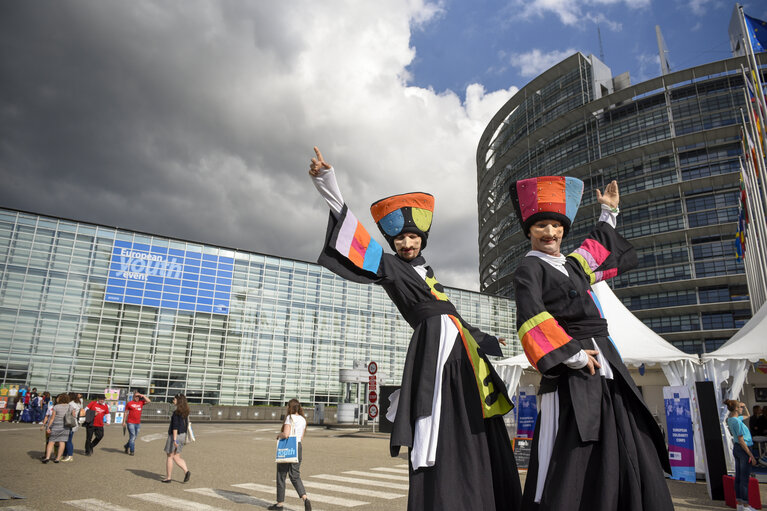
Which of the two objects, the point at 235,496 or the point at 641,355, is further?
the point at 641,355

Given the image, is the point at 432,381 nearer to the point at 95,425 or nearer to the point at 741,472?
the point at 741,472

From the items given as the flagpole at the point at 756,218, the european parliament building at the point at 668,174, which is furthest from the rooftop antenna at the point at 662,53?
the flagpole at the point at 756,218

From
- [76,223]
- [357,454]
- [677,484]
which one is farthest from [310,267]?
[677,484]

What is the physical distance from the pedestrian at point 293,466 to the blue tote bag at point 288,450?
59 millimetres

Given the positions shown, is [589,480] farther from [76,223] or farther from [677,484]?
[76,223]

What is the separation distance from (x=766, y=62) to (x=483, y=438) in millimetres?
62131

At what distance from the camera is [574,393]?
246 cm

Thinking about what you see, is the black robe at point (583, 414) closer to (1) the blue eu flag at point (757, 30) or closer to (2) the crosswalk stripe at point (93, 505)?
(2) the crosswalk stripe at point (93, 505)

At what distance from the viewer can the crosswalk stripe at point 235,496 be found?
734cm

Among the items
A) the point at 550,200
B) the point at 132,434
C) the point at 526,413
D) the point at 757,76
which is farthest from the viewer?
the point at 757,76

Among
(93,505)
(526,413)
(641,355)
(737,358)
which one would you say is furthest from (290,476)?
(737,358)

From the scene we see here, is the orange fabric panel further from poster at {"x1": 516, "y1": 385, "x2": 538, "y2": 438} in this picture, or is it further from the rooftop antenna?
the rooftop antenna

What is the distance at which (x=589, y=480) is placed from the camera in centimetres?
234

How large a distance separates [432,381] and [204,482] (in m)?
8.15
